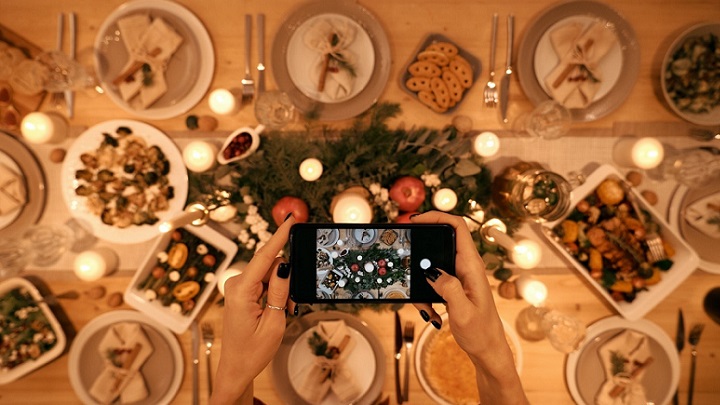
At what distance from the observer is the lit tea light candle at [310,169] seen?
1301mm

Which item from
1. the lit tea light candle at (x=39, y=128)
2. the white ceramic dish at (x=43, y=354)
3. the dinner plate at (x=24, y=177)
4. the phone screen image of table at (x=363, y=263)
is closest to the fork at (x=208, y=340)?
the white ceramic dish at (x=43, y=354)

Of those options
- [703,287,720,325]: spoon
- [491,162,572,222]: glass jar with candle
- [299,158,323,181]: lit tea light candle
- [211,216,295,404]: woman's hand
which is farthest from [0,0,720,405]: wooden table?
[211,216,295,404]: woman's hand

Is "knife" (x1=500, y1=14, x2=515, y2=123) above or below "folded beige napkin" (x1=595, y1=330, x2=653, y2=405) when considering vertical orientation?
above

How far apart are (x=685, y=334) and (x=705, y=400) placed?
0.26 metres

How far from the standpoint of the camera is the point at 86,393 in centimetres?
147

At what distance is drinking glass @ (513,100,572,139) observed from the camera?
143cm

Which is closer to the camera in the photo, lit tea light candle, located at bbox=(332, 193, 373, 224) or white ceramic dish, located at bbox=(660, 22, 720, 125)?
lit tea light candle, located at bbox=(332, 193, 373, 224)

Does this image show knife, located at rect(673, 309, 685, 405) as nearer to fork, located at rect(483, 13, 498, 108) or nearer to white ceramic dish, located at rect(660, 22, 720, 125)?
white ceramic dish, located at rect(660, 22, 720, 125)

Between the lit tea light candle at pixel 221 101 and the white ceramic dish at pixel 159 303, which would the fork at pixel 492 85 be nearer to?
the lit tea light candle at pixel 221 101

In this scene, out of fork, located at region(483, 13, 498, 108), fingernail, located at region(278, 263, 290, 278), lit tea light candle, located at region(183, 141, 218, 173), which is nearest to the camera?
fingernail, located at region(278, 263, 290, 278)

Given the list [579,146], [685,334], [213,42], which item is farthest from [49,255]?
[685,334]

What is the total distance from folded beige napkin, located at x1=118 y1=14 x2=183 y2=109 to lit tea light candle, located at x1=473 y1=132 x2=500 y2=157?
3.66ft

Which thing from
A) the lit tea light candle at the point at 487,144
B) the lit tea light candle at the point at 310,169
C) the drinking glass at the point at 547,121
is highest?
the drinking glass at the point at 547,121

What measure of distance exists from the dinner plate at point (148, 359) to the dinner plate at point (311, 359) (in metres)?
0.38
